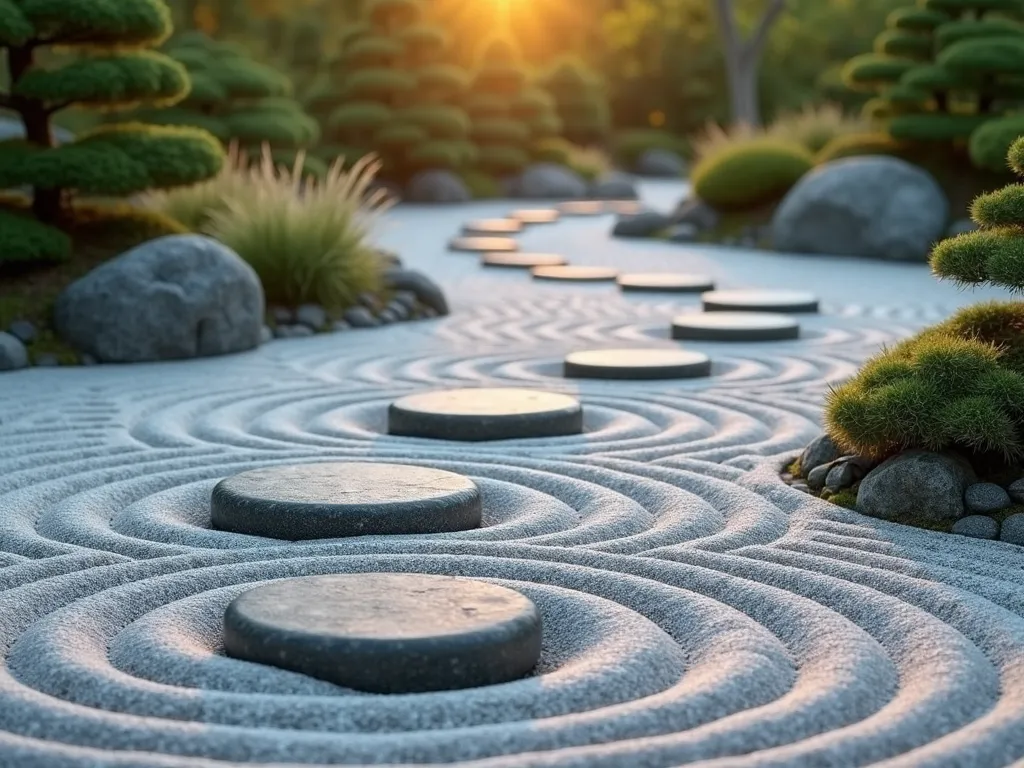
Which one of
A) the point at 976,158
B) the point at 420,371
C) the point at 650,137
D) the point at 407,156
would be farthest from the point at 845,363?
the point at 650,137

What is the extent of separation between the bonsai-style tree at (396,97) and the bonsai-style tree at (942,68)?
9.93 m

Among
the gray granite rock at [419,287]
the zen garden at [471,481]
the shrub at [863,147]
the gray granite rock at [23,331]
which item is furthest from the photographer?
the shrub at [863,147]

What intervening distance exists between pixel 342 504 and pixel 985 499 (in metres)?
2.03

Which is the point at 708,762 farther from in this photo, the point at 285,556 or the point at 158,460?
the point at 158,460

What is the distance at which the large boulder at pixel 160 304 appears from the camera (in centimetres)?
803

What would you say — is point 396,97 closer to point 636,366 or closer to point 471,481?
point 636,366

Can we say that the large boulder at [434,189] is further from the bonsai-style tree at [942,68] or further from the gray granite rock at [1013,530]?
the gray granite rock at [1013,530]

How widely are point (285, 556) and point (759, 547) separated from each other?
1.40 m

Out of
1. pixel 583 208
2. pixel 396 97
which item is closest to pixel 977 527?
pixel 583 208

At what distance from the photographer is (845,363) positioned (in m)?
7.84

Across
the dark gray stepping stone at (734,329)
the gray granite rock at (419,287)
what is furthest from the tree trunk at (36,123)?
the dark gray stepping stone at (734,329)

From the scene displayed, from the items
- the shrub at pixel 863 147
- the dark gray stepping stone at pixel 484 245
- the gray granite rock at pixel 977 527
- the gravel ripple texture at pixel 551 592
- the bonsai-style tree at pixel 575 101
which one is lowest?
the gravel ripple texture at pixel 551 592

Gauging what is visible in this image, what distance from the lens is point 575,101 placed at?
3306 cm

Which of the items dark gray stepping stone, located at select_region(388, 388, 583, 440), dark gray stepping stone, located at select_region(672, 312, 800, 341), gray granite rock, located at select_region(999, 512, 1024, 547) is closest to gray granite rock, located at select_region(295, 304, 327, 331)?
dark gray stepping stone, located at select_region(672, 312, 800, 341)
